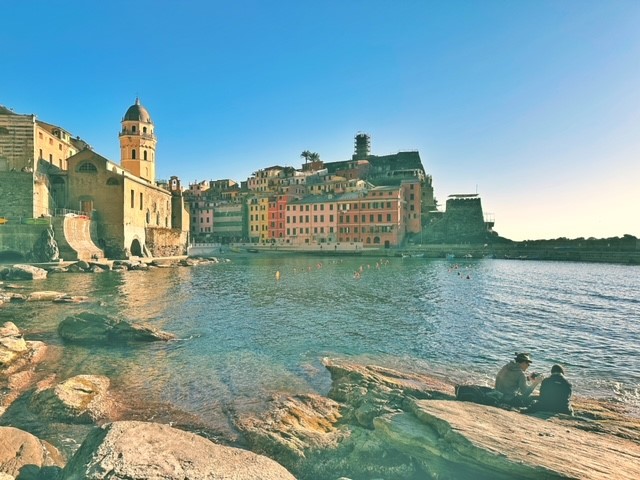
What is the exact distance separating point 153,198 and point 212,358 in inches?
2339

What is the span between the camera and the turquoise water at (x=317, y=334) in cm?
1116

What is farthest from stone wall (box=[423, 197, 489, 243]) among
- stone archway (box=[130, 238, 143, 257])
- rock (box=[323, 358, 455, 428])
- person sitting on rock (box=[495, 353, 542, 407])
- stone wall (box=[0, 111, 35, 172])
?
person sitting on rock (box=[495, 353, 542, 407])

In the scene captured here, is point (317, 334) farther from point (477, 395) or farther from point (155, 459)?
point (155, 459)

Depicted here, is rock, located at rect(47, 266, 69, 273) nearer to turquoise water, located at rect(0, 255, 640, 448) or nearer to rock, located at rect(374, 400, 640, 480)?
turquoise water, located at rect(0, 255, 640, 448)

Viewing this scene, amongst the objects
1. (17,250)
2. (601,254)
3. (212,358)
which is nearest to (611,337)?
(212,358)

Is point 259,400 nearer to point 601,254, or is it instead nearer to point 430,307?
point 430,307

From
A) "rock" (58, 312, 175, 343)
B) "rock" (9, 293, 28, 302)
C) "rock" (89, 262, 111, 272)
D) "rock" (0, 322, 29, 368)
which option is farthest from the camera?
"rock" (89, 262, 111, 272)

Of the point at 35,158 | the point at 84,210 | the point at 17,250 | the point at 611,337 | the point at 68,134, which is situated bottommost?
the point at 611,337

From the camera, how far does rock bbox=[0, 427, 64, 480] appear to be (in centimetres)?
566

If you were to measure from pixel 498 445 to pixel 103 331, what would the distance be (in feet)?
46.7

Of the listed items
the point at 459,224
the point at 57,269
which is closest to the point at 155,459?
the point at 57,269

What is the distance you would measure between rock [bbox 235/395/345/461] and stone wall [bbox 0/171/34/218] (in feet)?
158

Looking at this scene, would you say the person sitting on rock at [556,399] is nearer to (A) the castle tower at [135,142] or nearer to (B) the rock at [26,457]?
(B) the rock at [26,457]

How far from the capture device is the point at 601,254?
251 ft
